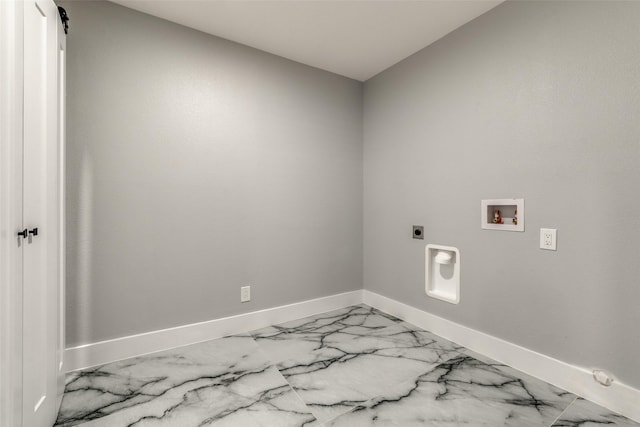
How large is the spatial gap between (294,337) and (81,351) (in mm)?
1311

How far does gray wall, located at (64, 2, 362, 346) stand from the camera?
178cm

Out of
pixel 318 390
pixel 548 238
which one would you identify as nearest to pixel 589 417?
pixel 548 238

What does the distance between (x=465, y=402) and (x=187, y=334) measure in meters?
1.77

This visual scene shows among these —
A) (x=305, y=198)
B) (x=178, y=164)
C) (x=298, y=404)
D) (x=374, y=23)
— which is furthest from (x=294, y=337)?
(x=374, y=23)

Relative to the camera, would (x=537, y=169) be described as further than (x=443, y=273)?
No

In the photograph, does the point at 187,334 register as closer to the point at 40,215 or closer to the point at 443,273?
the point at 40,215

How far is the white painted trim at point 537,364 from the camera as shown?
1.38 metres

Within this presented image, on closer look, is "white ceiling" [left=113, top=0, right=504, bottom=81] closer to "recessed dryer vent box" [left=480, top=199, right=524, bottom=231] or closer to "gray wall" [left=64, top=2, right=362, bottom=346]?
"gray wall" [left=64, top=2, right=362, bottom=346]

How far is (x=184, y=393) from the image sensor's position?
5.00ft

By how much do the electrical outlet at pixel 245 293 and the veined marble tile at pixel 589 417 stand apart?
6.30ft

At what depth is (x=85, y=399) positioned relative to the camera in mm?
1478

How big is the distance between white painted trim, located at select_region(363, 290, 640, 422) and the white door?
2.26 metres

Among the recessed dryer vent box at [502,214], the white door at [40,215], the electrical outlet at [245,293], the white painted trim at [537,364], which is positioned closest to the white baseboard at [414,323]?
the white painted trim at [537,364]

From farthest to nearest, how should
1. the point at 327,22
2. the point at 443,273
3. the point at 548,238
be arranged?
the point at 443,273 → the point at 327,22 → the point at 548,238
